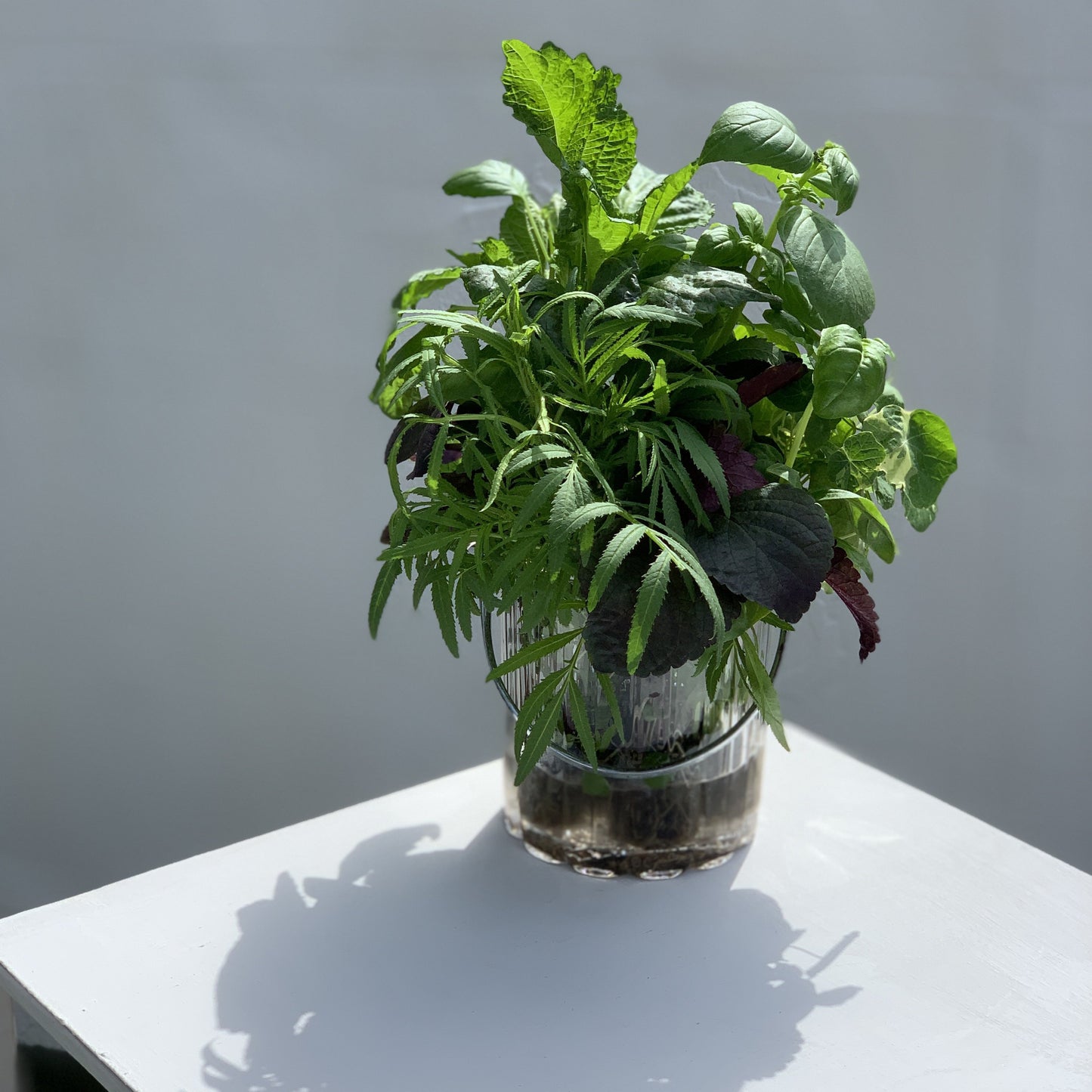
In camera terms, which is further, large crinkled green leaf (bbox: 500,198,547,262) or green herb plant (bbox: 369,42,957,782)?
large crinkled green leaf (bbox: 500,198,547,262)

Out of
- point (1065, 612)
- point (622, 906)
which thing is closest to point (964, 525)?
point (1065, 612)

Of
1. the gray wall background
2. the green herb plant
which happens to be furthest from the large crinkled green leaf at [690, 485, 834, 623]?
the gray wall background

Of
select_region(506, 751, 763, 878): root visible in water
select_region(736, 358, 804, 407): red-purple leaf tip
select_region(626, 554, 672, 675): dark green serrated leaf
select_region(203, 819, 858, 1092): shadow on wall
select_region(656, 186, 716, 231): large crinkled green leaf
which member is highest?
select_region(656, 186, 716, 231): large crinkled green leaf

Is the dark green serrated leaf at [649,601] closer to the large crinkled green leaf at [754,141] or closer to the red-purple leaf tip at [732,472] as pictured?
the red-purple leaf tip at [732,472]

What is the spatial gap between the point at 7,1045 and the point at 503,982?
0.94 ft

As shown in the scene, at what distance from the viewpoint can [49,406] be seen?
107 centimetres

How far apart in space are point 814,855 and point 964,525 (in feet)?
2.42

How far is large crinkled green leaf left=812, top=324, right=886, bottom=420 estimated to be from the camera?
0.54 m

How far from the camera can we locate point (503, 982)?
0.60 m

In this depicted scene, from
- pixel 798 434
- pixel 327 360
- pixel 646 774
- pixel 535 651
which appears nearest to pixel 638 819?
pixel 646 774

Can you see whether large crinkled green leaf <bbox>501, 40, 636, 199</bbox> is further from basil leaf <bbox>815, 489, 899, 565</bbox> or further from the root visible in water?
the root visible in water

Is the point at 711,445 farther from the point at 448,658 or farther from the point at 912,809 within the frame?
the point at 448,658

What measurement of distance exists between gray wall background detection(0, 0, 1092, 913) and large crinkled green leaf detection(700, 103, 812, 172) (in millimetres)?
470

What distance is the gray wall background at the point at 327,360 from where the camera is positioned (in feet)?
3.47
